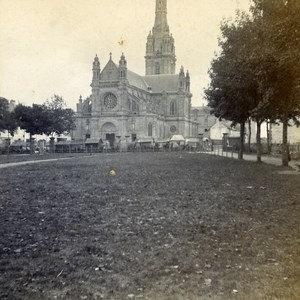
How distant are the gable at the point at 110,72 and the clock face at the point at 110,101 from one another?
12.0 feet

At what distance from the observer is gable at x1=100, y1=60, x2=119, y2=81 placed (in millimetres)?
89625

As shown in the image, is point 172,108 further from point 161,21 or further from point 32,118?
point 32,118

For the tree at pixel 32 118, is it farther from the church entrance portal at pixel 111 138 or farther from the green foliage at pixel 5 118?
the church entrance portal at pixel 111 138

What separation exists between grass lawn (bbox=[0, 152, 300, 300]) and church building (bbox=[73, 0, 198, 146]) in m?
69.6

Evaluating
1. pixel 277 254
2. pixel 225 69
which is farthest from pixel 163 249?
pixel 225 69

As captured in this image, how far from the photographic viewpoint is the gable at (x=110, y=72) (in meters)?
89.6

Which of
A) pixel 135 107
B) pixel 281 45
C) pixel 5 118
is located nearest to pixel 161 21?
pixel 135 107

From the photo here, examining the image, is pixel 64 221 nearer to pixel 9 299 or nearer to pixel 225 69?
pixel 9 299

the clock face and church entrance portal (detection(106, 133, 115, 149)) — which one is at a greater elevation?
the clock face

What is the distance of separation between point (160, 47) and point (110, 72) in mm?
32001

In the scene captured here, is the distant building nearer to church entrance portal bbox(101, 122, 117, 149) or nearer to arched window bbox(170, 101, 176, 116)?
church entrance portal bbox(101, 122, 117, 149)

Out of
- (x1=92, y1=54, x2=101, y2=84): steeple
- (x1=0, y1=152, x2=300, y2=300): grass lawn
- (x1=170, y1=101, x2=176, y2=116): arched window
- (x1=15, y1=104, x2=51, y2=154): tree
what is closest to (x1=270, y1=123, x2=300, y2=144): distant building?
(x1=170, y1=101, x2=176, y2=116): arched window

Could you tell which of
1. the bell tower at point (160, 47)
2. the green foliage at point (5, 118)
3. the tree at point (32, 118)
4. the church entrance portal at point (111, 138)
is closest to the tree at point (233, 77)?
the green foliage at point (5, 118)

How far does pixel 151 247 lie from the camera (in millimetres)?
6488
